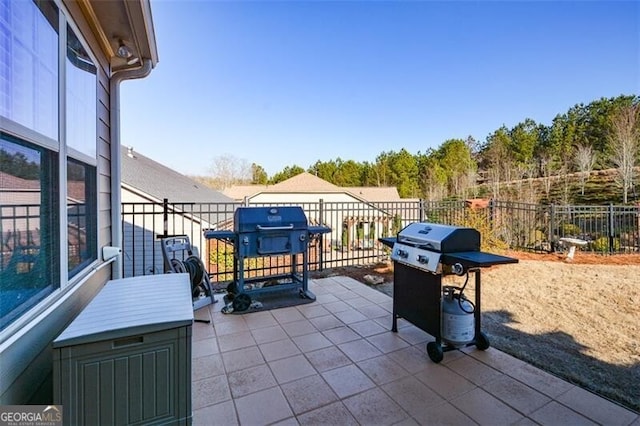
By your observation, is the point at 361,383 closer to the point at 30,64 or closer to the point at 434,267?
the point at 434,267

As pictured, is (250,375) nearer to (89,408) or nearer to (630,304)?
(89,408)

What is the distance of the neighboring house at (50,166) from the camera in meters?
1.18

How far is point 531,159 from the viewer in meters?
21.6

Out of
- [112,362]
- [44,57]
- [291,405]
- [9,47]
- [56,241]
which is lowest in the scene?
[291,405]

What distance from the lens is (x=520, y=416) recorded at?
5.91 ft

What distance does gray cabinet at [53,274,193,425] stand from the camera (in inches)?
47.3

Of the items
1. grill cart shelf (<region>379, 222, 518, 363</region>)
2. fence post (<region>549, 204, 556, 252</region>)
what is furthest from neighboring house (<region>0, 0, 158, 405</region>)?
fence post (<region>549, 204, 556, 252</region>)

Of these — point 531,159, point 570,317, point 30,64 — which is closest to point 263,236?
point 30,64

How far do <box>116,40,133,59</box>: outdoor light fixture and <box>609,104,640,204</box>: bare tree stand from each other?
1947 centimetres

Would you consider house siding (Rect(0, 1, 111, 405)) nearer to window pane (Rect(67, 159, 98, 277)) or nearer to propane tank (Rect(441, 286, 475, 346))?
window pane (Rect(67, 159, 98, 277))

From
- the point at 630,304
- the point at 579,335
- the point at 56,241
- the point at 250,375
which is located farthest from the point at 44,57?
the point at 630,304

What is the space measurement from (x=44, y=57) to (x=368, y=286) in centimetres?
414

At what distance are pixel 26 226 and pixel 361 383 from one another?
2.16 meters

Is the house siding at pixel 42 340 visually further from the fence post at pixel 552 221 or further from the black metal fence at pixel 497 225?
the fence post at pixel 552 221
